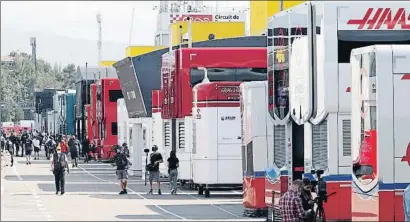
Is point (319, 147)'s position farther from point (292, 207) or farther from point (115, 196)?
point (115, 196)

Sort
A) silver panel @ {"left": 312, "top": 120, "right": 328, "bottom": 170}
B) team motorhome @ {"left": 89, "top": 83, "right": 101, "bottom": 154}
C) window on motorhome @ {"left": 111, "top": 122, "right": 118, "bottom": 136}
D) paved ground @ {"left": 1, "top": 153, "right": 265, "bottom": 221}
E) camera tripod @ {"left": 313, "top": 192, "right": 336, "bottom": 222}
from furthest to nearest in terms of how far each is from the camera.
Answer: team motorhome @ {"left": 89, "top": 83, "right": 101, "bottom": 154}
window on motorhome @ {"left": 111, "top": 122, "right": 118, "bottom": 136}
paved ground @ {"left": 1, "top": 153, "right": 265, "bottom": 221}
silver panel @ {"left": 312, "top": 120, "right": 328, "bottom": 170}
camera tripod @ {"left": 313, "top": 192, "right": 336, "bottom": 222}

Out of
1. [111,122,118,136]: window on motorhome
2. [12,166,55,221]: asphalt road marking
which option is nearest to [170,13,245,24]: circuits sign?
[111,122,118,136]: window on motorhome

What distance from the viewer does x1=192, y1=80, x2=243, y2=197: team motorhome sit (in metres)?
31.3

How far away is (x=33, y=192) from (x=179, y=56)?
5.80 metres

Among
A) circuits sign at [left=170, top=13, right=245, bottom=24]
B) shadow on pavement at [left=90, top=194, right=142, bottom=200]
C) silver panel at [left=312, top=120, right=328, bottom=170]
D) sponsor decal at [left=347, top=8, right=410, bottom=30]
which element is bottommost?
shadow on pavement at [left=90, top=194, right=142, bottom=200]

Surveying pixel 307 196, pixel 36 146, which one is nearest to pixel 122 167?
pixel 307 196

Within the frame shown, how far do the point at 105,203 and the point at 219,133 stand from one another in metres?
3.39

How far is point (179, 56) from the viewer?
115ft

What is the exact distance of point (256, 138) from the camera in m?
24.6

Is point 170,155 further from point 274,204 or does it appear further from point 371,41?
point 371,41

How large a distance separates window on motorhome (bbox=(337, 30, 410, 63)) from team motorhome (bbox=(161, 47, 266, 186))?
1354 centimetres

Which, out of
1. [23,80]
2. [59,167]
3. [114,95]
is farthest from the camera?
[23,80]

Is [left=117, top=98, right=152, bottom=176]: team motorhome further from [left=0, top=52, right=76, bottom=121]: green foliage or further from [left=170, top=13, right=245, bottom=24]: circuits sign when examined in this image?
[left=170, top=13, right=245, bottom=24]: circuits sign

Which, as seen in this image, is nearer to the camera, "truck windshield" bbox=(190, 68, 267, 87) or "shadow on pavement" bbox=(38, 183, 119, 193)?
"truck windshield" bbox=(190, 68, 267, 87)
